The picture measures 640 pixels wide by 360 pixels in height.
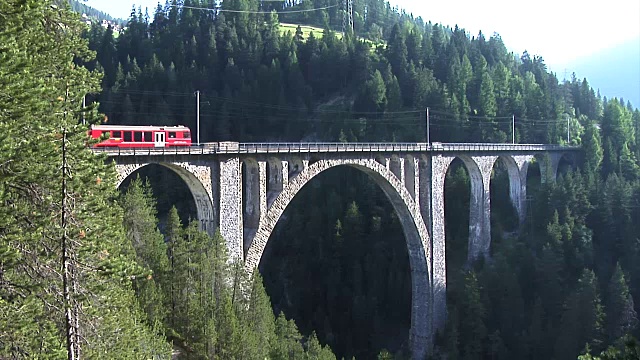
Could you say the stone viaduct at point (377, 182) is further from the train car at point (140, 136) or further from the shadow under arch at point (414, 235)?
the train car at point (140, 136)

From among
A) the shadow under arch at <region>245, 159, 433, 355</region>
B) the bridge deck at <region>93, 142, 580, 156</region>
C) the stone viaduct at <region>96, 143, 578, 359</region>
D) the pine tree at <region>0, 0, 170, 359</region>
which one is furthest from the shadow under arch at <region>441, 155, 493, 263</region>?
the pine tree at <region>0, 0, 170, 359</region>

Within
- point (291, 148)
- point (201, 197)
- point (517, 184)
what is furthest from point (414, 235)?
point (201, 197)

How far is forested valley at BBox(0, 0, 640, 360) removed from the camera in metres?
10.8

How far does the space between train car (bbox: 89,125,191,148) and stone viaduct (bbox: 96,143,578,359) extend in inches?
69.9

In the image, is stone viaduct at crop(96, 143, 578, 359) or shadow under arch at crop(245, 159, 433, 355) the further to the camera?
shadow under arch at crop(245, 159, 433, 355)

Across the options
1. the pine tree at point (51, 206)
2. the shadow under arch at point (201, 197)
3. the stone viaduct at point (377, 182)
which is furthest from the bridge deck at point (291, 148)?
the pine tree at point (51, 206)

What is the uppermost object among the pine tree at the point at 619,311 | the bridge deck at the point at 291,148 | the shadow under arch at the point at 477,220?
the bridge deck at the point at 291,148

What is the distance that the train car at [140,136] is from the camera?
24.4 metres

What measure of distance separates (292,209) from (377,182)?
93.6 ft

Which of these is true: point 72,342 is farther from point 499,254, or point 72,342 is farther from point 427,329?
point 499,254

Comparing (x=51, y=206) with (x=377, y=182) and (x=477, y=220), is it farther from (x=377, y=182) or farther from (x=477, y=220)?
(x=477, y=220)

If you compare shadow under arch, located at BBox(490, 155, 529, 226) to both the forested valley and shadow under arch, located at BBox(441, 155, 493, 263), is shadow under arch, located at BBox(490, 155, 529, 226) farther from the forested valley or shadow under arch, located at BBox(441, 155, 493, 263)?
shadow under arch, located at BBox(441, 155, 493, 263)

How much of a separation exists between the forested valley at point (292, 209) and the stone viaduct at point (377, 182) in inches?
65.4

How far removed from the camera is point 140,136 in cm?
2634
